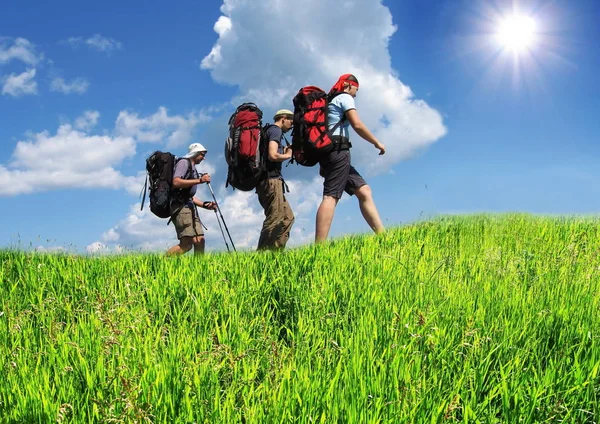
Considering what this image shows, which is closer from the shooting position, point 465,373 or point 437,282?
point 465,373

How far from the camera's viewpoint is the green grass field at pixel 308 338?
9.70 feet

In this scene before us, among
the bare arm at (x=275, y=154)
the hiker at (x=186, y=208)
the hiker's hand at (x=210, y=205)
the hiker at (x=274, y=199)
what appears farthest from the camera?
the hiker's hand at (x=210, y=205)

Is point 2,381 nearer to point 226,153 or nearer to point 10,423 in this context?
point 10,423

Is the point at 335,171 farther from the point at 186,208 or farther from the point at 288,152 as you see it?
the point at 186,208

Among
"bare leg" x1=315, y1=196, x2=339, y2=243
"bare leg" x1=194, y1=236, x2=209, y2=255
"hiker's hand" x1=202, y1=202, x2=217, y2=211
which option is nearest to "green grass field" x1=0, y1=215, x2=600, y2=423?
"bare leg" x1=315, y1=196, x2=339, y2=243

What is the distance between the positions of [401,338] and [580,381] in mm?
1185

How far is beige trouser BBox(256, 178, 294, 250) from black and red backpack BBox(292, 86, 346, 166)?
0.72 m

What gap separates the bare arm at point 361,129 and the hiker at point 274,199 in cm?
136

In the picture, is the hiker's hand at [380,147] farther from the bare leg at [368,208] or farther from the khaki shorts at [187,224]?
the khaki shorts at [187,224]

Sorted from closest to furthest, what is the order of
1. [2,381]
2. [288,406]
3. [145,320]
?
[288,406]
[2,381]
[145,320]

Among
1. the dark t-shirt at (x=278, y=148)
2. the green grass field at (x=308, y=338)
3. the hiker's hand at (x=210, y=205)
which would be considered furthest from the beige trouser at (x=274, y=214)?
the green grass field at (x=308, y=338)

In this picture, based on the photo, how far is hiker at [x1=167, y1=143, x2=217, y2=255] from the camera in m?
10.3

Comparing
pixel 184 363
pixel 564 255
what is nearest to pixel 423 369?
pixel 184 363

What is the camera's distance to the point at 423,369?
11.5 ft
